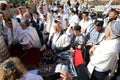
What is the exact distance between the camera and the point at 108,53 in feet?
15.4

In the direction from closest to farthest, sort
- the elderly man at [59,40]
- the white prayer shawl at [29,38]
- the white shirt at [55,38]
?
the white prayer shawl at [29,38]
the elderly man at [59,40]
the white shirt at [55,38]

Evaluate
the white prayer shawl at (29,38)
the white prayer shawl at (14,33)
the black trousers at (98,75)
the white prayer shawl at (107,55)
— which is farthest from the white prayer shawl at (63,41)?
the white prayer shawl at (107,55)

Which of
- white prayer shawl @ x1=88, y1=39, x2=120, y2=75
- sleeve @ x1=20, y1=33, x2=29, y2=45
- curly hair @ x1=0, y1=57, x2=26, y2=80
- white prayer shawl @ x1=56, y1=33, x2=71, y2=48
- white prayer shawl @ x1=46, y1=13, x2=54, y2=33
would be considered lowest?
white prayer shawl @ x1=46, y1=13, x2=54, y2=33

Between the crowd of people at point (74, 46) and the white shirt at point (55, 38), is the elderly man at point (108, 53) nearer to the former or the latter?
the crowd of people at point (74, 46)

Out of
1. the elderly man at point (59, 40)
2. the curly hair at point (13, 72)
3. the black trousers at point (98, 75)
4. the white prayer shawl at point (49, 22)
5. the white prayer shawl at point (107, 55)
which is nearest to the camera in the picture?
the curly hair at point (13, 72)

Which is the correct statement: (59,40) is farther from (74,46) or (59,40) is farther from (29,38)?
(29,38)

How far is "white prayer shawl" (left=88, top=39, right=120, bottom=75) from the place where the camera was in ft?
15.5

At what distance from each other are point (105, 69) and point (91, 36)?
8.03 ft

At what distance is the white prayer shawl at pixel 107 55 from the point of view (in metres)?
4.72

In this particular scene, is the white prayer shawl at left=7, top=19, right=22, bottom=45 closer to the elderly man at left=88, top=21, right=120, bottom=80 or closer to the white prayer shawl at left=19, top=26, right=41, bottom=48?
the white prayer shawl at left=19, top=26, right=41, bottom=48

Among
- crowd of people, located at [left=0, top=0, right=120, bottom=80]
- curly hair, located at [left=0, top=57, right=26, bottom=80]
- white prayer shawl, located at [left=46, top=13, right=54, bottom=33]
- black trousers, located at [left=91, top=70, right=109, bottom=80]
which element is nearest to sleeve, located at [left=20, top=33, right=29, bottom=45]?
crowd of people, located at [left=0, top=0, right=120, bottom=80]

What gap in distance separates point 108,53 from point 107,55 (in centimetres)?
4

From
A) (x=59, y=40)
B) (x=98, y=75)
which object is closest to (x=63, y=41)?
(x=59, y=40)

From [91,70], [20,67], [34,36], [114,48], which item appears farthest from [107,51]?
[34,36]
